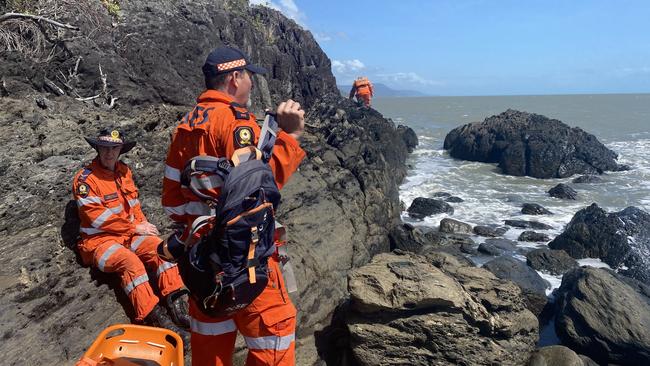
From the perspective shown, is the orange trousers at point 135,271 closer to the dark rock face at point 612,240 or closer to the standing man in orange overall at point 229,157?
the standing man in orange overall at point 229,157

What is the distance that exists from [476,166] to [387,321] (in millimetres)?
23180

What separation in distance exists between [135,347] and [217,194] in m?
1.25

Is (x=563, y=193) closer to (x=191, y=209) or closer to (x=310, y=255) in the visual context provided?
(x=310, y=255)

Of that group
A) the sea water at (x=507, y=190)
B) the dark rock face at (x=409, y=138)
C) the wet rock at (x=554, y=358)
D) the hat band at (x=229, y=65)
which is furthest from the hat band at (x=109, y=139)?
the dark rock face at (x=409, y=138)

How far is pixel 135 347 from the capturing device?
3.00 m

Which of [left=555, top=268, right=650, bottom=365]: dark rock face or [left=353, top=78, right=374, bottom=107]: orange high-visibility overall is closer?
[left=555, top=268, right=650, bottom=365]: dark rock face

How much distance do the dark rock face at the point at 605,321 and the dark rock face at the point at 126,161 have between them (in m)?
3.91

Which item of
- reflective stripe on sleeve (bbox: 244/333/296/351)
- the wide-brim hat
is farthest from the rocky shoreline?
reflective stripe on sleeve (bbox: 244/333/296/351)

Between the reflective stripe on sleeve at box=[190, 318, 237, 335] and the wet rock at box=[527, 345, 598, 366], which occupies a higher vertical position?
the reflective stripe on sleeve at box=[190, 318, 237, 335]

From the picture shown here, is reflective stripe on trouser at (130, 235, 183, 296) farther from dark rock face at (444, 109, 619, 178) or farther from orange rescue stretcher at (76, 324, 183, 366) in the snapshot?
dark rock face at (444, 109, 619, 178)

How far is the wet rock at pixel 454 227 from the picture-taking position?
49.6ft

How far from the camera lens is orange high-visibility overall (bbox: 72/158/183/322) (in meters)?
4.26

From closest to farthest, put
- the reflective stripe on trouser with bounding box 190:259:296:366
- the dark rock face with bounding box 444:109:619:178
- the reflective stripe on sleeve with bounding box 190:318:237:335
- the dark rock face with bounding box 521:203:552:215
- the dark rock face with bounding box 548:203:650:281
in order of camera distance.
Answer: the reflective stripe on trouser with bounding box 190:259:296:366 < the reflective stripe on sleeve with bounding box 190:318:237:335 < the dark rock face with bounding box 548:203:650:281 < the dark rock face with bounding box 521:203:552:215 < the dark rock face with bounding box 444:109:619:178

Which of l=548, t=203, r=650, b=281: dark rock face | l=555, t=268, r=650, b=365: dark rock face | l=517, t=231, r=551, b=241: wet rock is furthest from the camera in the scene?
l=517, t=231, r=551, b=241: wet rock
